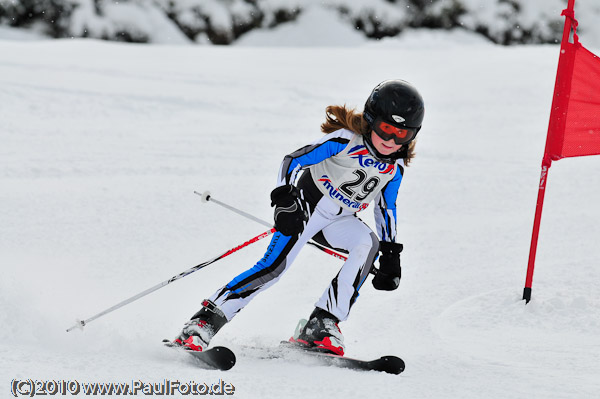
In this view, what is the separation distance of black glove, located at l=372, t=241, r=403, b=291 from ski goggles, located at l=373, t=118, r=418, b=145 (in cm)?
57

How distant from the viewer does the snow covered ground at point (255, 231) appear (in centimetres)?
307

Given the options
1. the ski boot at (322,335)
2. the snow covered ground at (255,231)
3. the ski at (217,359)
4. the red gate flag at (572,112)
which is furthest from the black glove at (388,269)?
the red gate flag at (572,112)

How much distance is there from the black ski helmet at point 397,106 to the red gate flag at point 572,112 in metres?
1.46

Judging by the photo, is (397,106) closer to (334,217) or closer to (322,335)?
(334,217)

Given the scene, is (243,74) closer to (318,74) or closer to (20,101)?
(318,74)

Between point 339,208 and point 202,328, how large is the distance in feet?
2.96

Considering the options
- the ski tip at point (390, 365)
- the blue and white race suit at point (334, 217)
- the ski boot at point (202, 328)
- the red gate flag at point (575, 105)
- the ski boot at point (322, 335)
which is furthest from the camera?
the red gate flag at point (575, 105)

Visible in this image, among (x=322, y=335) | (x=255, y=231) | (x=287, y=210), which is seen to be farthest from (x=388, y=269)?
(x=255, y=231)

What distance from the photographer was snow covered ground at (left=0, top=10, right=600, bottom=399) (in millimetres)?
3068

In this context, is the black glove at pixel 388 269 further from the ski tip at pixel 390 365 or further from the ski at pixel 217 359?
the ski at pixel 217 359

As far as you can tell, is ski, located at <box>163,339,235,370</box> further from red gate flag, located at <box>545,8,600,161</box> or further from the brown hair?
red gate flag, located at <box>545,8,600,161</box>

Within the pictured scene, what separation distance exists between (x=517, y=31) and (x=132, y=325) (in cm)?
1516

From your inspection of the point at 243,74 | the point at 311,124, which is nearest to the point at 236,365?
the point at 311,124

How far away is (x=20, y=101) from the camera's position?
28.0ft
